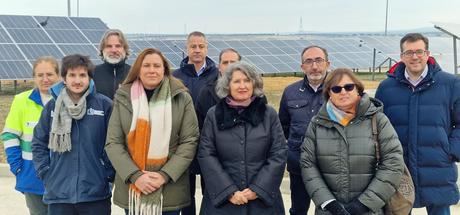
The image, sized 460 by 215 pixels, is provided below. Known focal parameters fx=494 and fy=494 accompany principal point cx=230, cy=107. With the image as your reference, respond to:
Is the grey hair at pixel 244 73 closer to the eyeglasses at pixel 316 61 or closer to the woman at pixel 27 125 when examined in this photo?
the eyeglasses at pixel 316 61

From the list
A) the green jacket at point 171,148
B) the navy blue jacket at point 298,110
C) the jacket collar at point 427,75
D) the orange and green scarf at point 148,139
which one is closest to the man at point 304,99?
the navy blue jacket at point 298,110

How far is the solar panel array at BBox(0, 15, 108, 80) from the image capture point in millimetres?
15047

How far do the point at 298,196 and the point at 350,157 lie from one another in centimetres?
Answer: 105

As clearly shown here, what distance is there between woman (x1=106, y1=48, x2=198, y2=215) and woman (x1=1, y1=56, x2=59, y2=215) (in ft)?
2.39

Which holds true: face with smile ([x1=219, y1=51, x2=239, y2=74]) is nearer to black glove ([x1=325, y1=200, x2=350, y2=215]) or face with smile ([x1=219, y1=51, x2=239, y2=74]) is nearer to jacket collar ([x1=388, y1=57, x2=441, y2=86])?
jacket collar ([x1=388, y1=57, x2=441, y2=86])

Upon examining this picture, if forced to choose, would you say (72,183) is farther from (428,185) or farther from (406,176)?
(428,185)

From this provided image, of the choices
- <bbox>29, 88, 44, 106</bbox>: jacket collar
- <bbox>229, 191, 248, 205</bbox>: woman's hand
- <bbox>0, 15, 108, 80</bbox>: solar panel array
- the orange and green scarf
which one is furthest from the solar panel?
<bbox>229, 191, 248, 205</bbox>: woman's hand

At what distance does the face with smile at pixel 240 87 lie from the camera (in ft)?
11.0

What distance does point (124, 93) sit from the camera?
11.2 ft

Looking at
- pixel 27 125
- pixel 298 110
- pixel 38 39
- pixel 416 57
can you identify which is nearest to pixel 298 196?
pixel 298 110

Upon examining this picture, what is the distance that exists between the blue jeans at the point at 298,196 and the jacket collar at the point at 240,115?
2.94ft

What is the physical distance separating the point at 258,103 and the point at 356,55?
77.4 feet

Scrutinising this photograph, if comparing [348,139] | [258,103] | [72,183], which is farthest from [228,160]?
[72,183]

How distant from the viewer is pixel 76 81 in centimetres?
344
